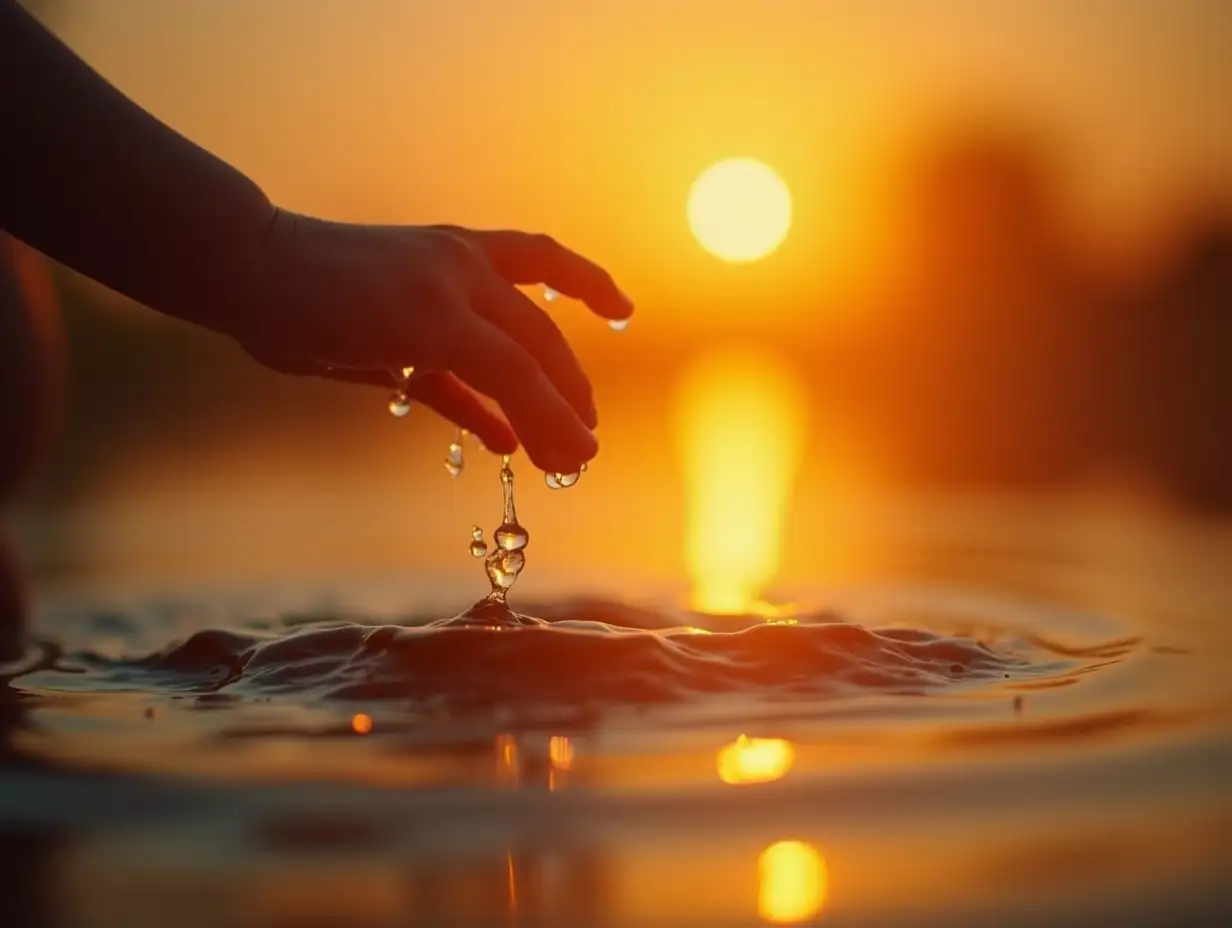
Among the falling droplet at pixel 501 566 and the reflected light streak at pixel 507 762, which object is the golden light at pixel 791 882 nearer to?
the reflected light streak at pixel 507 762

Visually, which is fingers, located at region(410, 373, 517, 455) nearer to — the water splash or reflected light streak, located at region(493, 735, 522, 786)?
the water splash

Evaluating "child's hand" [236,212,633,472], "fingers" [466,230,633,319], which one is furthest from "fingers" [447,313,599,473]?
"fingers" [466,230,633,319]

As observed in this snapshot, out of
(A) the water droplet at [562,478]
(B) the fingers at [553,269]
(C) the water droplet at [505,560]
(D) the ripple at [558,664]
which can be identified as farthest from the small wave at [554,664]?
(B) the fingers at [553,269]

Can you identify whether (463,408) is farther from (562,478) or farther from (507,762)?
(507,762)

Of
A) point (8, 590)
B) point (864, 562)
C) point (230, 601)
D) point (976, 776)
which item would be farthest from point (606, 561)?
point (976, 776)

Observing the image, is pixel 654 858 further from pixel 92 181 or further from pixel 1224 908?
pixel 92 181
